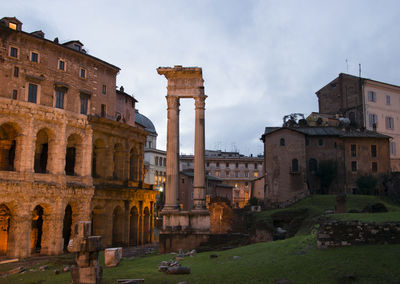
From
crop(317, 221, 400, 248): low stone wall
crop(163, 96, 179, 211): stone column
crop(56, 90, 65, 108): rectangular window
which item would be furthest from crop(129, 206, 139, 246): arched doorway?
crop(317, 221, 400, 248): low stone wall

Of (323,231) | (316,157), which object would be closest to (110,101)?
(316,157)

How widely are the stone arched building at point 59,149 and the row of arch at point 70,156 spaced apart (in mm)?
92

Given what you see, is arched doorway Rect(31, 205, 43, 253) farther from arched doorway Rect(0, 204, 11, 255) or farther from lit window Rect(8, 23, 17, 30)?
lit window Rect(8, 23, 17, 30)

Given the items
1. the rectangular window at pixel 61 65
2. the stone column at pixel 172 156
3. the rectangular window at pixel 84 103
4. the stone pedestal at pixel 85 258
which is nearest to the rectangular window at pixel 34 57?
the rectangular window at pixel 61 65

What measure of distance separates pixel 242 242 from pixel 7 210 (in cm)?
2220

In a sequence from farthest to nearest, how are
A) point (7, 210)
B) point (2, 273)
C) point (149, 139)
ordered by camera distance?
point (149, 139) → point (7, 210) → point (2, 273)

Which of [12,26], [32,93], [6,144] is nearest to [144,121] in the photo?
[6,144]

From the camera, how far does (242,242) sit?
2605 centimetres

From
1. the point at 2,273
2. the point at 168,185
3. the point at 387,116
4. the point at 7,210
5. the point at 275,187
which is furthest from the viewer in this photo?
the point at 387,116

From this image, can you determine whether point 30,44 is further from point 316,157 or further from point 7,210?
point 316,157

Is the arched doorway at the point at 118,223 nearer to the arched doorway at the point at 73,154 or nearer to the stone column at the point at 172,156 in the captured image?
the arched doorway at the point at 73,154

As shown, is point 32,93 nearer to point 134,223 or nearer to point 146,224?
point 134,223

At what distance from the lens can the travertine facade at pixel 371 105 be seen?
61531mm

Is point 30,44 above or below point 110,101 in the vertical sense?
above
